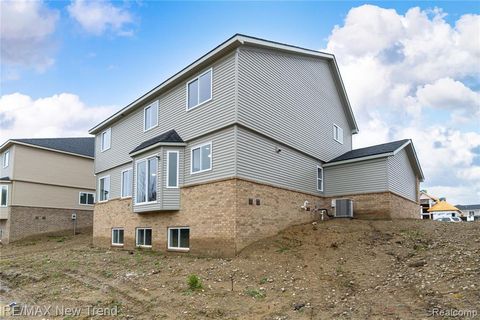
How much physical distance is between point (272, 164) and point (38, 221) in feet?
77.5

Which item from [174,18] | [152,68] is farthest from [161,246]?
[174,18]

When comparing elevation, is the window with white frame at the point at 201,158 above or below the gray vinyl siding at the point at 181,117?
below

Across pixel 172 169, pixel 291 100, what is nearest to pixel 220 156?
pixel 172 169

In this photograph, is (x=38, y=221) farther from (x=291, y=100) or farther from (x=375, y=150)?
(x=375, y=150)

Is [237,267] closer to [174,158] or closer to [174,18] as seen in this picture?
[174,158]

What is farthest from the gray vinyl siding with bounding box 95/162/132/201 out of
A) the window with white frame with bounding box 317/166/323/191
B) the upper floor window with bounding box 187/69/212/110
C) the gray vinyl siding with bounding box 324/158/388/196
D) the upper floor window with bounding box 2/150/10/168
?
the upper floor window with bounding box 2/150/10/168

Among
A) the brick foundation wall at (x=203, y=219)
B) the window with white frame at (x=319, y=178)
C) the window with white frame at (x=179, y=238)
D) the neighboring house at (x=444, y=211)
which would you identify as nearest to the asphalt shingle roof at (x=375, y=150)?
the window with white frame at (x=319, y=178)

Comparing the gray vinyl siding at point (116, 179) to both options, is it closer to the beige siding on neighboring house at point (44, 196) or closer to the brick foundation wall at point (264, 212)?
the brick foundation wall at point (264, 212)

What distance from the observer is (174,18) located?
15820 mm

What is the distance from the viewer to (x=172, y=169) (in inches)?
599

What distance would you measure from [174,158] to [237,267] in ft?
Answer: 19.8

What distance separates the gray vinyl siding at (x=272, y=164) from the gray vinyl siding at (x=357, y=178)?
1.21 meters

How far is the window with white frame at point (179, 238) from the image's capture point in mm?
14497

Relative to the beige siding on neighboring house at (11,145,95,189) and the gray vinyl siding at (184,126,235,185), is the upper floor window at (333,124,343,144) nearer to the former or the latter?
the gray vinyl siding at (184,126,235,185)
